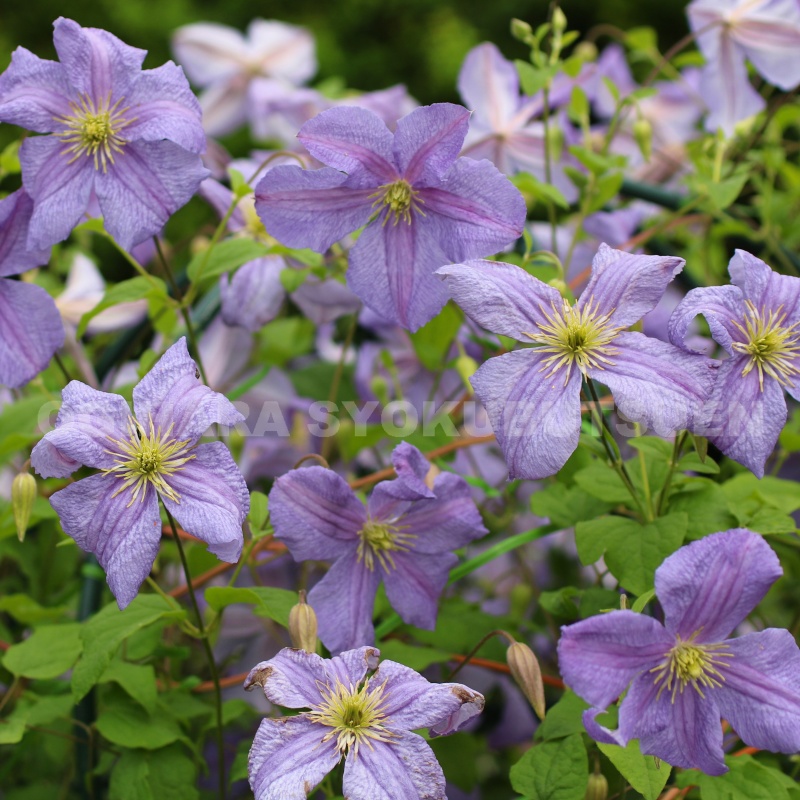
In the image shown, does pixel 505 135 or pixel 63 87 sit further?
pixel 505 135

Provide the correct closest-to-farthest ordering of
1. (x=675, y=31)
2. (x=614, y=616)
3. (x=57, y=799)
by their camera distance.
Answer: (x=614, y=616)
(x=57, y=799)
(x=675, y=31)

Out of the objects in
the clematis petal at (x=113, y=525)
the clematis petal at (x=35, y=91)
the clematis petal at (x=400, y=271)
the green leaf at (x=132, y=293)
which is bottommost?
the clematis petal at (x=113, y=525)

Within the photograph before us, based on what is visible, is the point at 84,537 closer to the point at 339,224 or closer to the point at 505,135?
the point at 339,224

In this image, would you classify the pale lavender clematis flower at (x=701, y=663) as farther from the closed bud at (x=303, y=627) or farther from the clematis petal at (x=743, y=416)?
the closed bud at (x=303, y=627)

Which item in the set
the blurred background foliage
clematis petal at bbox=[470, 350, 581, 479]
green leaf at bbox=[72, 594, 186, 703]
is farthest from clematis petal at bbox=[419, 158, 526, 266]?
the blurred background foliage

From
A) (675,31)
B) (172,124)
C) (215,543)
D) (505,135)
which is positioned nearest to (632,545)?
(215,543)

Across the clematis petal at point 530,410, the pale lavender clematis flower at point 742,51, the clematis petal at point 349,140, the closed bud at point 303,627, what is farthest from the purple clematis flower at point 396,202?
the pale lavender clematis flower at point 742,51

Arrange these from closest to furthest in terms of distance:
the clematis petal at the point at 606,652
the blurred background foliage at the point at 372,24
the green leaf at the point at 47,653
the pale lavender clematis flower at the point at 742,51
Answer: the clematis petal at the point at 606,652, the green leaf at the point at 47,653, the pale lavender clematis flower at the point at 742,51, the blurred background foliage at the point at 372,24
